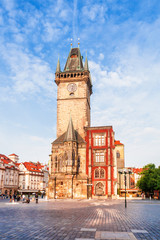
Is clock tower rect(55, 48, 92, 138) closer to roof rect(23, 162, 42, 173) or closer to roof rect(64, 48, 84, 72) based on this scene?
roof rect(64, 48, 84, 72)

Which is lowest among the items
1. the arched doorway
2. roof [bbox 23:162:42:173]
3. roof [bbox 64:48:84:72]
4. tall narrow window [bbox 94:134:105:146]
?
the arched doorway

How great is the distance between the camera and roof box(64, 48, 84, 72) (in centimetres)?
7219

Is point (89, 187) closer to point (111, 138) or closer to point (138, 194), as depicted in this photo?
point (111, 138)

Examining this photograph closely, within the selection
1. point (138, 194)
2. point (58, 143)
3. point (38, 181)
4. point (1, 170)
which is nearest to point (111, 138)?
point (58, 143)

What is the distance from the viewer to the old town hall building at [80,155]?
5653 centimetres

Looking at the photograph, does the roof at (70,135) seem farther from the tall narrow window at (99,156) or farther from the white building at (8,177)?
the white building at (8,177)

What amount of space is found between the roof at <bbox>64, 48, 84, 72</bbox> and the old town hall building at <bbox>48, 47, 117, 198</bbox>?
195 inches

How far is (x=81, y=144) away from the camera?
200 ft

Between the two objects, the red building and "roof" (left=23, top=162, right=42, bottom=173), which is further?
"roof" (left=23, top=162, right=42, bottom=173)

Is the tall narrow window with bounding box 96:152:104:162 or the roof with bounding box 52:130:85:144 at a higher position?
the roof with bounding box 52:130:85:144

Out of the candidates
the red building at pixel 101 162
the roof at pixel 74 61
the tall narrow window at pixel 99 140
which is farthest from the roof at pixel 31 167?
the tall narrow window at pixel 99 140

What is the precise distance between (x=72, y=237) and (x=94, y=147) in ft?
168

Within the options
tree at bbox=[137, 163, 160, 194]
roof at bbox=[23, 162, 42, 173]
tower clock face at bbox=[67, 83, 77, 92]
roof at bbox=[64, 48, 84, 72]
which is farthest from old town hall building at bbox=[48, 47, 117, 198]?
roof at bbox=[23, 162, 42, 173]

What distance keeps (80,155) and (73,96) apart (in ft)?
60.5
